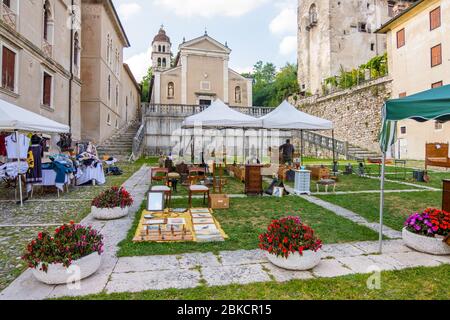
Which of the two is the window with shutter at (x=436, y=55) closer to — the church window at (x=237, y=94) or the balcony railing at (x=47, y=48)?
the church window at (x=237, y=94)

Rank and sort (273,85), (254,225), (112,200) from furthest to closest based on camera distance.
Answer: (273,85) < (112,200) < (254,225)

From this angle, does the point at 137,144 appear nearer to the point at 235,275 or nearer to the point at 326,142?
the point at 326,142

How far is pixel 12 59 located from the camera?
36.4 feet

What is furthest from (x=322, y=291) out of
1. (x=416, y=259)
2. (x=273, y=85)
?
(x=273, y=85)

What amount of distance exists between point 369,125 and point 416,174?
13.3 m

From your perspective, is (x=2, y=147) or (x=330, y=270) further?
(x=2, y=147)

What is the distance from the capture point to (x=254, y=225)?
5.23 m

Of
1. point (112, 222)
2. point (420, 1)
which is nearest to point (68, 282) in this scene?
point (112, 222)

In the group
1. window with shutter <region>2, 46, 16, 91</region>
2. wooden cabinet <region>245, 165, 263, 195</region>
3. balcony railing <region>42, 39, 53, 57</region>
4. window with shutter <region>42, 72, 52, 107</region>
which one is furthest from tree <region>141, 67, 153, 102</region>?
wooden cabinet <region>245, 165, 263, 195</region>

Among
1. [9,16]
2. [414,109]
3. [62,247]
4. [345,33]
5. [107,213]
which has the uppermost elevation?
[345,33]

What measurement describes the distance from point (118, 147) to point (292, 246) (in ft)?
63.2

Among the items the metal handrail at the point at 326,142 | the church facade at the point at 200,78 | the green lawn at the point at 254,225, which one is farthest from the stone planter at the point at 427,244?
the church facade at the point at 200,78

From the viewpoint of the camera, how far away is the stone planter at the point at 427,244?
3.74m
